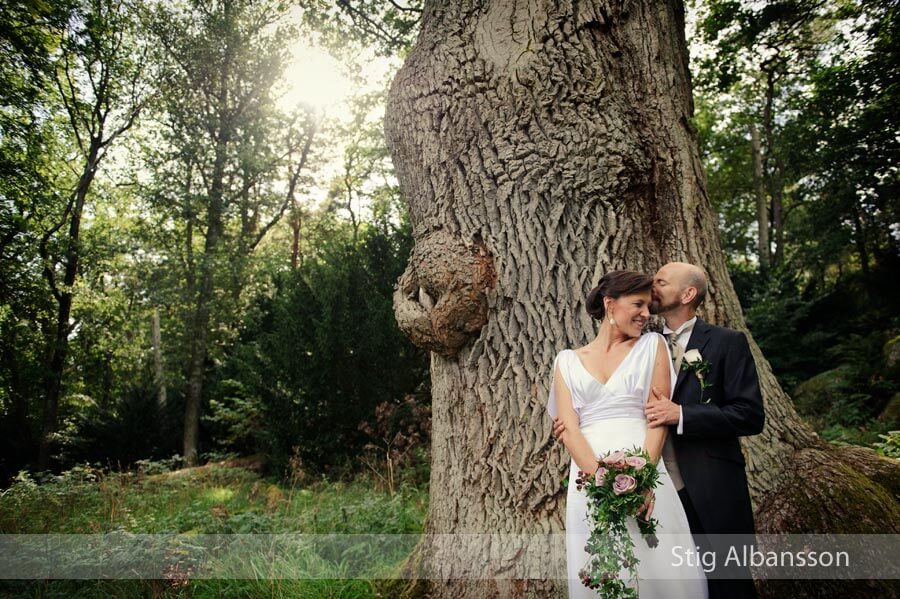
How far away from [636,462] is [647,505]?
24 centimetres

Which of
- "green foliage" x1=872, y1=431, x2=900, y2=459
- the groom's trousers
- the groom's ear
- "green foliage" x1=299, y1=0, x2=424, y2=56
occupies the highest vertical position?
"green foliage" x1=299, y1=0, x2=424, y2=56

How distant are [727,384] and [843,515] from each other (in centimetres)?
131

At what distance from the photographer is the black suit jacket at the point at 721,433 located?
251 cm

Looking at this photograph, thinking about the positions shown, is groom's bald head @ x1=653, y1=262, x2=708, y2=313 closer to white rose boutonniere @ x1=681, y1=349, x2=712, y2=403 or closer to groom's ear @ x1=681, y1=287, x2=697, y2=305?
groom's ear @ x1=681, y1=287, x2=697, y2=305

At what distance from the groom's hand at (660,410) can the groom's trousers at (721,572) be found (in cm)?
46

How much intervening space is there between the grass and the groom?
226 cm

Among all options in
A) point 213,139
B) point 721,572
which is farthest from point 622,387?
point 213,139

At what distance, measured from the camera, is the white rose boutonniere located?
2.66m

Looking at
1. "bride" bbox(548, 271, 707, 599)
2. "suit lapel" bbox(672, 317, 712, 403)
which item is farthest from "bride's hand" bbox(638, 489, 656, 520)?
"suit lapel" bbox(672, 317, 712, 403)

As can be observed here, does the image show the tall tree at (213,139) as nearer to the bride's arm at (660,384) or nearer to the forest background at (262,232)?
the forest background at (262,232)

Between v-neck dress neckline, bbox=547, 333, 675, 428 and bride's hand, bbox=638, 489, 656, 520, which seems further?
v-neck dress neckline, bbox=547, 333, 675, 428

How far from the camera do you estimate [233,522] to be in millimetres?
5254

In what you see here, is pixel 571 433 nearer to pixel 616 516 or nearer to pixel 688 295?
pixel 616 516

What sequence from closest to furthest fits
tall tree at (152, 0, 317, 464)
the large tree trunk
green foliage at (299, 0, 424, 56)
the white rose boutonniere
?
the white rose boutonniere < the large tree trunk < green foliage at (299, 0, 424, 56) < tall tree at (152, 0, 317, 464)
